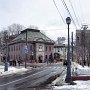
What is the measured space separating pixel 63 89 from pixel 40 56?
100 metres

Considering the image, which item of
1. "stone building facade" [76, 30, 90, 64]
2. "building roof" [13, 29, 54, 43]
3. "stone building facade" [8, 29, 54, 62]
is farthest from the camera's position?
"building roof" [13, 29, 54, 43]

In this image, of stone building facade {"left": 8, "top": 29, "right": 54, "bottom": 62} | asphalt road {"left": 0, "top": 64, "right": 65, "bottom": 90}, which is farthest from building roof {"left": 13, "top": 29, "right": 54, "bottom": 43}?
asphalt road {"left": 0, "top": 64, "right": 65, "bottom": 90}

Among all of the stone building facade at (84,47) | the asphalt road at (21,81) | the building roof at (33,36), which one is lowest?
the asphalt road at (21,81)

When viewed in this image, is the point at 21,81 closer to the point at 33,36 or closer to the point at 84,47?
the point at 84,47

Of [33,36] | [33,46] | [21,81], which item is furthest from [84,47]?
[33,36]

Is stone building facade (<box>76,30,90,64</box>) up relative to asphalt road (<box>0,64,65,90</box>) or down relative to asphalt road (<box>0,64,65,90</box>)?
up

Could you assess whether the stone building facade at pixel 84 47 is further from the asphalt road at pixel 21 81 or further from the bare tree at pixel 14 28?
the bare tree at pixel 14 28

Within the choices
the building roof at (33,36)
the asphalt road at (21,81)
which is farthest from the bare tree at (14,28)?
the asphalt road at (21,81)

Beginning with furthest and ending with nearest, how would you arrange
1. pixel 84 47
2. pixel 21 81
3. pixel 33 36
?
1. pixel 33 36
2. pixel 84 47
3. pixel 21 81

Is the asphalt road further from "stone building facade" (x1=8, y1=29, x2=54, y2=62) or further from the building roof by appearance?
the building roof

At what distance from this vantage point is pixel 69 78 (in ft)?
77.0

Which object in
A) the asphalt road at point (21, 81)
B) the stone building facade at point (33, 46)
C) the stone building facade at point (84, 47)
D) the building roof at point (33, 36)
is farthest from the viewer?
the building roof at point (33, 36)

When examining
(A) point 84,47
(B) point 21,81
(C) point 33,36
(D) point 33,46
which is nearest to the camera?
(B) point 21,81

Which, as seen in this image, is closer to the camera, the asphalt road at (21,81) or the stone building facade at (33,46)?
the asphalt road at (21,81)
